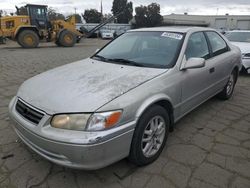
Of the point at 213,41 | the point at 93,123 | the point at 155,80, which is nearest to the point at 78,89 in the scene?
the point at 93,123

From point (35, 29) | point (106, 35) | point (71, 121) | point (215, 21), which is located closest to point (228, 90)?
point (71, 121)

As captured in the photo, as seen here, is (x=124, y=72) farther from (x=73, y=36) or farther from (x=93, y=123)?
(x=73, y=36)

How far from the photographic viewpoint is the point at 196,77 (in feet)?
10.9

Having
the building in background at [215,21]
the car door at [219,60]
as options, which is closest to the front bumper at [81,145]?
the car door at [219,60]

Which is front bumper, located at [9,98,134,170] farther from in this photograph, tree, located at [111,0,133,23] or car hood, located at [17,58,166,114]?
tree, located at [111,0,133,23]

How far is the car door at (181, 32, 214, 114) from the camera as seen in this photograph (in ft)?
10.3

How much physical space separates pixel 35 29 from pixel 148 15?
142 feet

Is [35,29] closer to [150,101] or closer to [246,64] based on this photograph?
[246,64]

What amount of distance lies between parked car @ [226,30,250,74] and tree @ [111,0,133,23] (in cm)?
5420

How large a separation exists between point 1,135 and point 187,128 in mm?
2651

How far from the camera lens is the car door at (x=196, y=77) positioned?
3148 millimetres

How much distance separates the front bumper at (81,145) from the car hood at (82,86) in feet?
0.70

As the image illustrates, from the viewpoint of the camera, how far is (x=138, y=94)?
2.38 m

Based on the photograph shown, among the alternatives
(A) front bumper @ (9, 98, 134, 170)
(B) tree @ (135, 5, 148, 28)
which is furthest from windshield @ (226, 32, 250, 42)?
(B) tree @ (135, 5, 148, 28)
